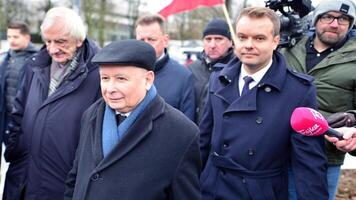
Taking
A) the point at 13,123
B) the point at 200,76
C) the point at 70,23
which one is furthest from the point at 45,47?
the point at 200,76

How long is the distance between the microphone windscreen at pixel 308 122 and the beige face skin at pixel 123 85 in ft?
2.76

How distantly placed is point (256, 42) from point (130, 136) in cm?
98

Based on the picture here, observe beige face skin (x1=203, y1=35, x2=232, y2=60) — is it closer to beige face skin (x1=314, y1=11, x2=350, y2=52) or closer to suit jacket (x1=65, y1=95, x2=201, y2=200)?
beige face skin (x1=314, y1=11, x2=350, y2=52)

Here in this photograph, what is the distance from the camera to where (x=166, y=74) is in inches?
151

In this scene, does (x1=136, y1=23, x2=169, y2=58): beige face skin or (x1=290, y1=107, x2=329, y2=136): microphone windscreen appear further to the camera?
(x1=136, y1=23, x2=169, y2=58): beige face skin

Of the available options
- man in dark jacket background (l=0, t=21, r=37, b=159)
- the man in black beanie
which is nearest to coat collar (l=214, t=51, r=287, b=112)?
the man in black beanie

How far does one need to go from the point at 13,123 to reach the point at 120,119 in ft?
4.34

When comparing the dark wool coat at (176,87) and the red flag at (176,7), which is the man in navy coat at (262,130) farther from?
the red flag at (176,7)

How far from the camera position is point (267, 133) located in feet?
8.40

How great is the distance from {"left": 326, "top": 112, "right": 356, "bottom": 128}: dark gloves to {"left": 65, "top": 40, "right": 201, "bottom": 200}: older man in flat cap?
0.91 meters

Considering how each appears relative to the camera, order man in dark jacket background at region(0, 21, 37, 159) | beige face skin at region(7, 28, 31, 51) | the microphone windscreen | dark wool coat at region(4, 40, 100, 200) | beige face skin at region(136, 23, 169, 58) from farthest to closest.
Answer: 1. beige face skin at region(7, 28, 31, 51)
2. man in dark jacket background at region(0, 21, 37, 159)
3. beige face skin at region(136, 23, 169, 58)
4. dark wool coat at region(4, 40, 100, 200)
5. the microphone windscreen

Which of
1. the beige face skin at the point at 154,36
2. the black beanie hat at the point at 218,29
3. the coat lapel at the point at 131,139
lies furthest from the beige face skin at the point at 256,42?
the black beanie hat at the point at 218,29

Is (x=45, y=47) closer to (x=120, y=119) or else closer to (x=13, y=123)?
(x=13, y=123)

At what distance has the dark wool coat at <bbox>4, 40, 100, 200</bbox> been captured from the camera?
3010mm
